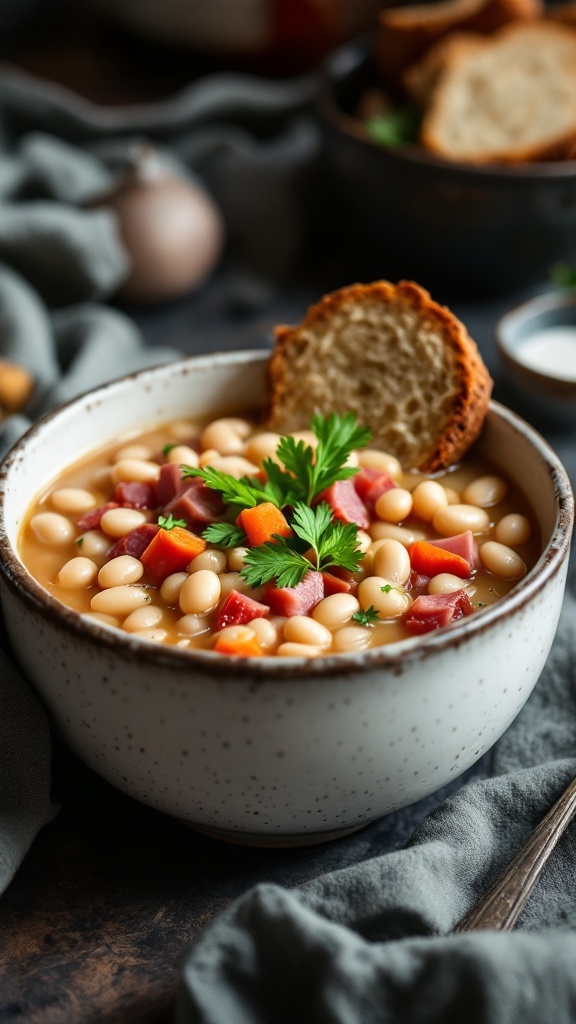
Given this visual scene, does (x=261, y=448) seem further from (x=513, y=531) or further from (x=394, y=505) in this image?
(x=513, y=531)

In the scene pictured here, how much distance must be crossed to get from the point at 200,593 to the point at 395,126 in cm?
245

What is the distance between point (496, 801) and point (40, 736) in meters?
0.80

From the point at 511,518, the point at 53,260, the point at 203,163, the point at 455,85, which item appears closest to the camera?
the point at 511,518

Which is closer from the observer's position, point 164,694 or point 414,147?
point 164,694

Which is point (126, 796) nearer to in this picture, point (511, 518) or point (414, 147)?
point (511, 518)

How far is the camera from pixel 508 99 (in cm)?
366

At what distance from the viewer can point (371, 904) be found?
1.64 m

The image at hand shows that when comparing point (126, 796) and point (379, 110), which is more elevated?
point (379, 110)

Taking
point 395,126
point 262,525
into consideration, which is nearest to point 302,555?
point 262,525

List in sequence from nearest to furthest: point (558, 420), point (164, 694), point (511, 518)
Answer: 1. point (164, 694)
2. point (511, 518)
3. point (558, 420)

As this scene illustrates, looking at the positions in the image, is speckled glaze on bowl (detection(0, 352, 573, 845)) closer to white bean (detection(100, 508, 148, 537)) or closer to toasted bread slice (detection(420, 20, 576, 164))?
white bean (detection(100, 508, 148, 537))

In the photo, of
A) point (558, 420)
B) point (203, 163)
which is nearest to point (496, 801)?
point (558, 420)

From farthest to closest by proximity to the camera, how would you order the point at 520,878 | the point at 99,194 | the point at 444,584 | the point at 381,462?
1. the point at 99,194
2. the point at 381,462
3. the point at 444,584
4. the point at 520,878

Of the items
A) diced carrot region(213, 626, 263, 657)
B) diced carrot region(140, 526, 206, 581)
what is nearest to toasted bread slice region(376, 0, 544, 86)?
diced carrot region(140, 526, 206, 581)
